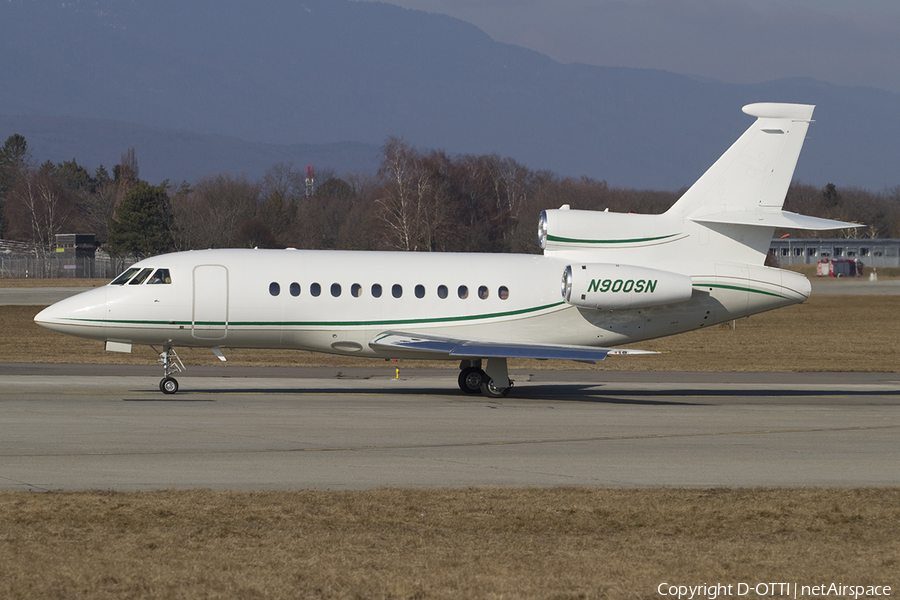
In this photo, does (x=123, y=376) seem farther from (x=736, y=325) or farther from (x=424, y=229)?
(x=424, y=229)

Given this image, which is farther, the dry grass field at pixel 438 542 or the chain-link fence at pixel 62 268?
the chain-link fence at pixel 62 268

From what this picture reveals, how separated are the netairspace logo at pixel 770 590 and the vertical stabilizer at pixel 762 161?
57.9ft

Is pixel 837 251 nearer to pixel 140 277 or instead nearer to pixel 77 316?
pixel 140 277

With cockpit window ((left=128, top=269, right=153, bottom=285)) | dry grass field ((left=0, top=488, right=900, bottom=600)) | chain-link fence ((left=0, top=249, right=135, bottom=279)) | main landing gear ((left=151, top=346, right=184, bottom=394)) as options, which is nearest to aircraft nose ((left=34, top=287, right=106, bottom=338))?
cockpit window ((left=128, top=269, right=153, bottom=285))

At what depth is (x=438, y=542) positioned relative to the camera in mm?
10203

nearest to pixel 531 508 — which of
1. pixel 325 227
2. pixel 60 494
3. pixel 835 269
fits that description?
pixel 60 494

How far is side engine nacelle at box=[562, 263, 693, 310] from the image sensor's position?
24234 mm

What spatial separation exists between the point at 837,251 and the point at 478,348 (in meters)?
74.1

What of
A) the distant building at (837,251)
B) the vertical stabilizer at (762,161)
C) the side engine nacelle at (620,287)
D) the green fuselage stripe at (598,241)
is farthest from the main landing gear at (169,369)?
the distant building at (837,251)

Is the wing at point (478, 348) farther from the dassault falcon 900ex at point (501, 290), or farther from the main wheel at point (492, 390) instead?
the main wheel at point (492, 390)

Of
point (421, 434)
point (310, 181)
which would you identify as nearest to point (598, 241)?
point (421, 434)

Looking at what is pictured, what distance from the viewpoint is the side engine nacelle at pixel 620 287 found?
2423 cm

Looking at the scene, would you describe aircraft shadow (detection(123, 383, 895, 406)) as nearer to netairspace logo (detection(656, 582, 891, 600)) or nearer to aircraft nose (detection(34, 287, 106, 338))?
aircraft nose (detection(34, 287, 106, 338))

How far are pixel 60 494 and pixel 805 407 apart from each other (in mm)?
18166
